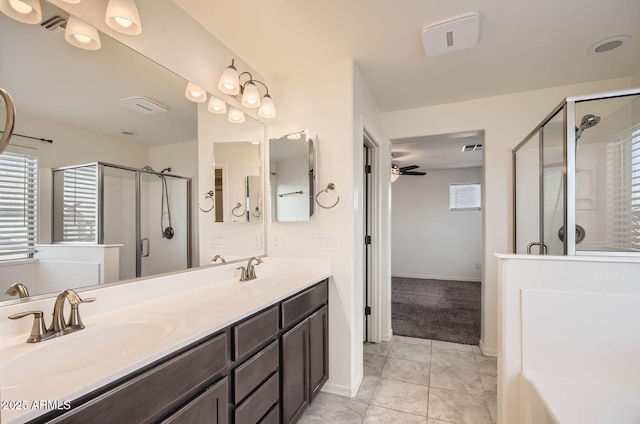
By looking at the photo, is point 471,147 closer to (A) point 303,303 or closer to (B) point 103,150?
(A) point 303,303

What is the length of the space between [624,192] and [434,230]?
14.7ft

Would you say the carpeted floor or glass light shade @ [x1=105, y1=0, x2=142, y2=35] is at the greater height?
glass light shade @ [x1=105, y1=0, x2=142, y2=35]

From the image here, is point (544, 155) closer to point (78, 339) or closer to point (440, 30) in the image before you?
point (440, 30)

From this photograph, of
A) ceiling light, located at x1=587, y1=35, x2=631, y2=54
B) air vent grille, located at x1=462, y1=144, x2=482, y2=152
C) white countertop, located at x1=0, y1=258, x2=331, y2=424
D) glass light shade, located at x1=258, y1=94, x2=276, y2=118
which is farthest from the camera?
air vent grille, located at x1=462, y1=144, x2=482, y2=152

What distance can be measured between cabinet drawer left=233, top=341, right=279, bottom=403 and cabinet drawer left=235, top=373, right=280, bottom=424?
0.12 ft

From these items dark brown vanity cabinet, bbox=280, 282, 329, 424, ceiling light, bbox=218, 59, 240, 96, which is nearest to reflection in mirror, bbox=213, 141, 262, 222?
ceiling light, bbox=218, 59, 240, 96

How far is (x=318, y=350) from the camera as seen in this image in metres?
1.96

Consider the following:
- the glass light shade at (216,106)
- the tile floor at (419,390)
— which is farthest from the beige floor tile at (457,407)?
the glass light shade at (216,106)

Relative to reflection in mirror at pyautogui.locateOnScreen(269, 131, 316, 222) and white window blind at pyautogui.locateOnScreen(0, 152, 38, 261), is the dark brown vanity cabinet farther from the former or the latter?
white window blind at pyautogui.locateOnScreen(0, 152, 38, 261)

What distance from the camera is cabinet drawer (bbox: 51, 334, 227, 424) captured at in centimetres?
71

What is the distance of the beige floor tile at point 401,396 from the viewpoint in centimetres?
198

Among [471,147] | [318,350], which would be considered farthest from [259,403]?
[471,147]

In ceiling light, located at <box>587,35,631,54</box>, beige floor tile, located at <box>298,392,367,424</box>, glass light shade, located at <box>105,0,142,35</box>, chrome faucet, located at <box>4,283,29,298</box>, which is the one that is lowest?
beige floor tile, located at <box>298,392,367,424</box>

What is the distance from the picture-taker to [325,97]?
2.20m
